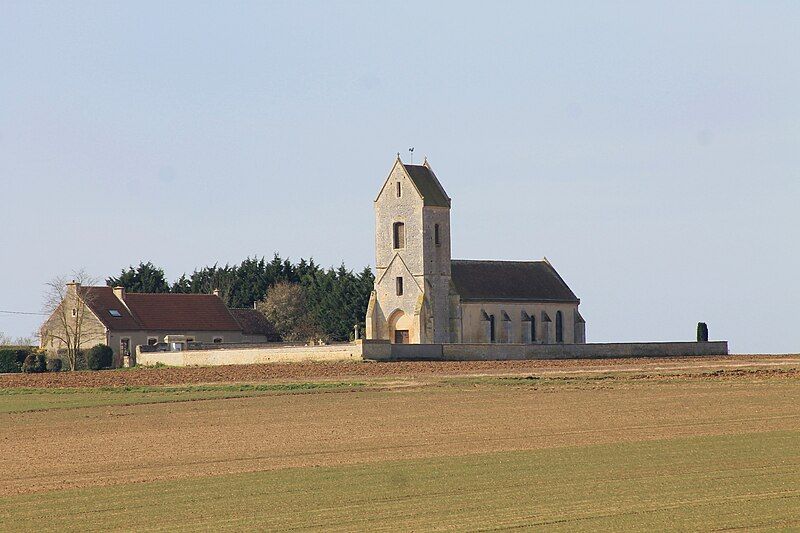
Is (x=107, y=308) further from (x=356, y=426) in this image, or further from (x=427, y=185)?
(x=356, y=426)

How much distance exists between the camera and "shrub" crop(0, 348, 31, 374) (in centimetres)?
8662

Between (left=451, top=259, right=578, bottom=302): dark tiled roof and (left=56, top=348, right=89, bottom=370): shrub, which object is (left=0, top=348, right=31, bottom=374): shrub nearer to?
(left=56, top=348, right=89, bottom=370): shrub

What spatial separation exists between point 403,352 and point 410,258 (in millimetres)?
10712

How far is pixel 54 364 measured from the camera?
88.0 meters

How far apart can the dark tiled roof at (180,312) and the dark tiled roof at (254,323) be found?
192 cm

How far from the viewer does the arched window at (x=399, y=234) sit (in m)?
89.5

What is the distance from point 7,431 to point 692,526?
24.2m

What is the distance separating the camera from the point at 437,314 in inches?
3469

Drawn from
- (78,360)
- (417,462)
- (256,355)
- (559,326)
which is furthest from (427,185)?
(417,462)

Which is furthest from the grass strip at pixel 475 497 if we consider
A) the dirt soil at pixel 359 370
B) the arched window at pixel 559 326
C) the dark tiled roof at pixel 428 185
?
the arched window at pixel 559 326

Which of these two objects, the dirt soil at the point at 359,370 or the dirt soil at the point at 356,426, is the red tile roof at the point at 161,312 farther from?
the dirt soil at the point at 356,426

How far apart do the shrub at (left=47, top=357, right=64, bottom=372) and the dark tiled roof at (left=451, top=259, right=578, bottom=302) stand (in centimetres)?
2444

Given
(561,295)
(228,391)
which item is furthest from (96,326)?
(228,391)

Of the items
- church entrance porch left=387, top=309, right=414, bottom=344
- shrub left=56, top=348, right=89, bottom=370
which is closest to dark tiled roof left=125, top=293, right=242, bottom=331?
shrub left=56, top=348, right=89, bottom=370
